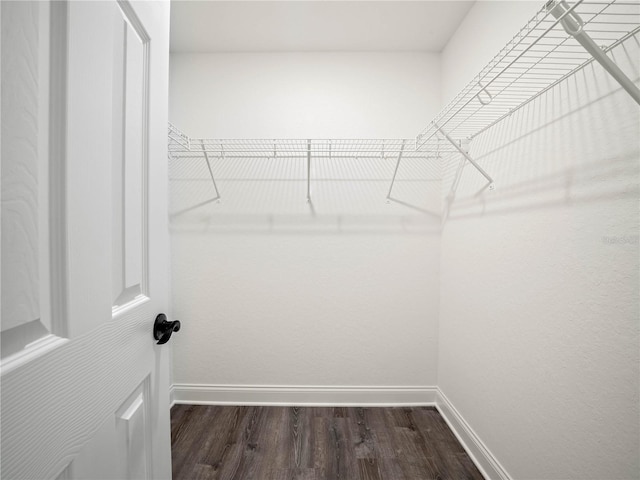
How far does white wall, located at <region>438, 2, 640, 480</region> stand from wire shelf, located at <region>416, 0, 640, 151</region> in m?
0.08

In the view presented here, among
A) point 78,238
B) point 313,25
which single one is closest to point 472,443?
point 78,238

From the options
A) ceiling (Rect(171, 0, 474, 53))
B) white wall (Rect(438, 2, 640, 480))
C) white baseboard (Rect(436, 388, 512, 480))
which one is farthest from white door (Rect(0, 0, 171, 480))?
white baseboard (Rect(436, 388, 512, 480))

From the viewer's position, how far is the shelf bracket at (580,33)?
23.8 inches

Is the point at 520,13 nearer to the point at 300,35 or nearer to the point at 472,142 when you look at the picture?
the point at 472,142

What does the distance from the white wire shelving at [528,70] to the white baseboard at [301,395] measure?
137 centimetres

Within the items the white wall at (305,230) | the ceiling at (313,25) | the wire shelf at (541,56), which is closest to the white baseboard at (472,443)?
the white wall at (305,230)

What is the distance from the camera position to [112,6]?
0.54 metres

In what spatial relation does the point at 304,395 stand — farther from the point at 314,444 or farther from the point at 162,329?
the point at 162,329

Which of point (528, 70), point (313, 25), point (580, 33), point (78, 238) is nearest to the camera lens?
point (78, 238)

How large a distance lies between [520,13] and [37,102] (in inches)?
65.7

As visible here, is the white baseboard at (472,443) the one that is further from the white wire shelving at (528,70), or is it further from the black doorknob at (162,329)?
the black doorknob at (162,329)

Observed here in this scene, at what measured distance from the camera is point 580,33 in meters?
0.62

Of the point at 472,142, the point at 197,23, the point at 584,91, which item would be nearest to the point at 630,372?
the point at 584,91

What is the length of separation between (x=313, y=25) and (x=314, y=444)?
2.45 metres
